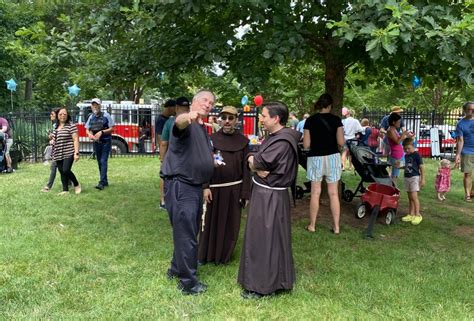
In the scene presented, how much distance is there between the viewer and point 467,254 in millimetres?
5598

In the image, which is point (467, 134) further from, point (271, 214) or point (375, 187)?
point (271, 214)

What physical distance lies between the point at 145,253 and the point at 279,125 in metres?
2.28

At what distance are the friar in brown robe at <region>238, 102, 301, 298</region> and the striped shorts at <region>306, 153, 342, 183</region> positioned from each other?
211 centimetres

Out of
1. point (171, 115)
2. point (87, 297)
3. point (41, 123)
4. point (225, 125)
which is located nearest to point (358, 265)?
point (225, 125)

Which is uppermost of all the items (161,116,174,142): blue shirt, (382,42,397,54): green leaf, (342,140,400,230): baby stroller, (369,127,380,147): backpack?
(382,42,397,54): green leaf

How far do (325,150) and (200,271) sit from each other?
2.51 m

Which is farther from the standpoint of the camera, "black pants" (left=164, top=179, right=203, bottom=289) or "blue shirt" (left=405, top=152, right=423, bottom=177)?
"blue shirt" (left=405, top=152, right=423, bottom=177)

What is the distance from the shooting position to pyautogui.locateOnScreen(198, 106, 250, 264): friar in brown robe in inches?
195

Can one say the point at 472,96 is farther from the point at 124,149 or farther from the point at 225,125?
the point at 225,125

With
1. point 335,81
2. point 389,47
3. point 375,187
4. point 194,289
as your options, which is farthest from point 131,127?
point 389,47

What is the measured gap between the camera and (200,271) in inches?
187

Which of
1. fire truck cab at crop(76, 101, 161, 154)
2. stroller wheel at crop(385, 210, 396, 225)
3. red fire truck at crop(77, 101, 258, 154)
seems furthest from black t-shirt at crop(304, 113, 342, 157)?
fire truck cab at crop(76, 101, 161, 154)

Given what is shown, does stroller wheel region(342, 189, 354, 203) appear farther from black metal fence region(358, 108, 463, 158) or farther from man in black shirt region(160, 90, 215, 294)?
black metal fence region(358, 108, 463, 158)

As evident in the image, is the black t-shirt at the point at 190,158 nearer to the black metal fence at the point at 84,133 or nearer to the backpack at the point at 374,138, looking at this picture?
the backpack at the point at 374,138
